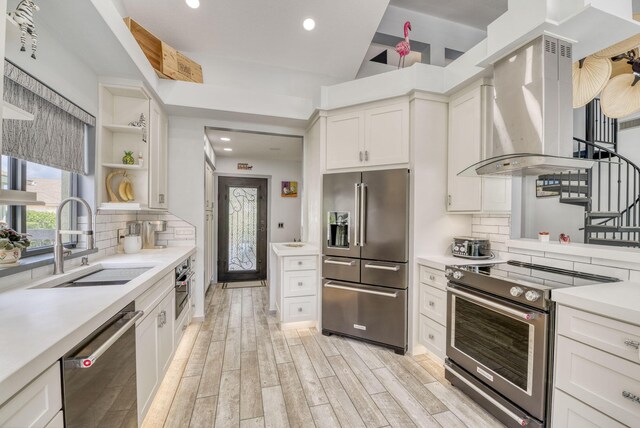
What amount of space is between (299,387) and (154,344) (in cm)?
108

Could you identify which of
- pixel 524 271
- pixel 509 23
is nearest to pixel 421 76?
pixel 509 23

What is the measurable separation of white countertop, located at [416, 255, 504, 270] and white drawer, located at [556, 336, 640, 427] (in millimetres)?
903

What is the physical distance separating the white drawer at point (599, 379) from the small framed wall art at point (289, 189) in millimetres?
4487

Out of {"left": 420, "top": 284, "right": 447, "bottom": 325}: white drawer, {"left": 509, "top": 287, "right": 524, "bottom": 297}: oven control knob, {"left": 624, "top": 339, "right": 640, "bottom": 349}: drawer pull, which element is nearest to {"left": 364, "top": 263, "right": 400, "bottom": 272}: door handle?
{"left": 420, "top": 284, "right": 447, "bottom": 325}: white drawer

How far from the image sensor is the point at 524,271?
1914mm

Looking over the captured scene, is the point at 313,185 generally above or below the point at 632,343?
above

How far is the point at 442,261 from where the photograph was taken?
93.5 inches

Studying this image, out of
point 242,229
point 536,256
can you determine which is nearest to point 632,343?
point 536,256

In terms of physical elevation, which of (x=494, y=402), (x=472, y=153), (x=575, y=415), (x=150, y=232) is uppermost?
(x=472, y=153)

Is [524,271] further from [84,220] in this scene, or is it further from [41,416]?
[84,220]

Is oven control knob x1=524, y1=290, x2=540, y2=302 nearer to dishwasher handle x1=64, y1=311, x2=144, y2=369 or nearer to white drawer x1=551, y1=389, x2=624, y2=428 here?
white drawer x1=551, y1=389, x2=624, y2=428

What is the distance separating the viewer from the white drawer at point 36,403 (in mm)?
726

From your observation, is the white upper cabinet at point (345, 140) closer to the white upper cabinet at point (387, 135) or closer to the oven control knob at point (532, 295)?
the white upper cabinet at point (387, 135)

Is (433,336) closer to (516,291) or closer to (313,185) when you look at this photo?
(516,291)
